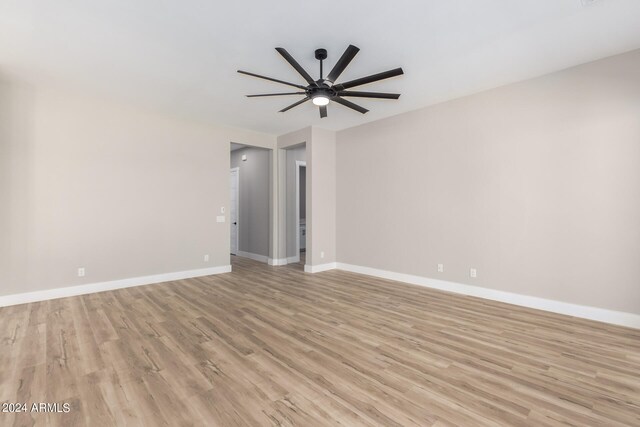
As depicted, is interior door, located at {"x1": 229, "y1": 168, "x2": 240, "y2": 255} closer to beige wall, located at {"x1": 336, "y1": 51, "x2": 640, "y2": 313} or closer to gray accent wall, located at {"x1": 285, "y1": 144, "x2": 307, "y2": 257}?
gray accent wall, located at {"x1": 285, "y1": 144, "x2": 307, "y2": 257}

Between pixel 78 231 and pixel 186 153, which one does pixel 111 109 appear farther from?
pixel 78 231

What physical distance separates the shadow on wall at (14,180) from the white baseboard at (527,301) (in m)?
5.25

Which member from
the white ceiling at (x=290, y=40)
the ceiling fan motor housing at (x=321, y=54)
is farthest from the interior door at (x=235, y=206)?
the ceiling fan motor housing at (x=321, y=54)

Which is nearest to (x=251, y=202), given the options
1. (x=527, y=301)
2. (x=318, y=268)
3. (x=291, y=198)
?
(x=291, y=198)

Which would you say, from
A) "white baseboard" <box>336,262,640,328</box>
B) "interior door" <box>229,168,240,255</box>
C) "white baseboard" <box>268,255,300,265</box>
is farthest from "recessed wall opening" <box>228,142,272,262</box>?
"white baseboard" <box>336,262,640,328</box>

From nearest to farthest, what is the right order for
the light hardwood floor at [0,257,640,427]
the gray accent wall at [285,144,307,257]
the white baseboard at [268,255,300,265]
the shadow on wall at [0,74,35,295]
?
the light hardwood floor at [0,257,640,427] → the shadow on wall at [0,74,35,295] → the white baseboard at [268,255,300,265] → the gray accent wall at [285,144,307,257]

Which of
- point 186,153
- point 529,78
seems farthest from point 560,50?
point 186,153

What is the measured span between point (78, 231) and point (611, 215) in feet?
22.1

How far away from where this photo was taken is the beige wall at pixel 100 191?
381cm

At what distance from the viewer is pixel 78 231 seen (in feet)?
13.9

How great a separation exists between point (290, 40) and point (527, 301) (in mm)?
4112

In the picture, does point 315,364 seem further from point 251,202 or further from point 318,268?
point 251,202

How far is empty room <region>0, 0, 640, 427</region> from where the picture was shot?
206 centimetres

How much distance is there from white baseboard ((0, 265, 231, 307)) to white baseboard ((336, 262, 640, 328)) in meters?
3.37
